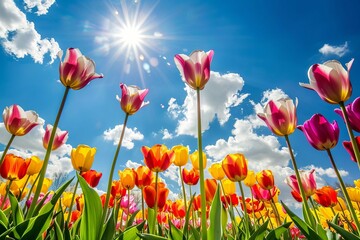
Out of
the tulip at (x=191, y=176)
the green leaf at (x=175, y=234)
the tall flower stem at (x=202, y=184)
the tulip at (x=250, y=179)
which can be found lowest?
the green leaf at (x=175, y=234)

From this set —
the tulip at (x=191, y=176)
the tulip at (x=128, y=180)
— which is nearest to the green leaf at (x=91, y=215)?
the tulip at (x=128, y=180)

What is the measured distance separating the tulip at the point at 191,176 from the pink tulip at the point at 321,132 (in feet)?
7.45

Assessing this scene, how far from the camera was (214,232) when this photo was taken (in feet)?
5.57

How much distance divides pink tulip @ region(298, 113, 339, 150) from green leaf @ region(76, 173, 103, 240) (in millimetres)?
1738

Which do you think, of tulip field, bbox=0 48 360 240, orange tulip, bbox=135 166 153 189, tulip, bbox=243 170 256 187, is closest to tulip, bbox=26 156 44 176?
tulip field, bbox=0 48 360 240

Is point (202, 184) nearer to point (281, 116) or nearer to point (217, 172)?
point (281, 116)

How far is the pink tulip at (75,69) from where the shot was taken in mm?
2137

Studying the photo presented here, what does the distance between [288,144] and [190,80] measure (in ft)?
2.98

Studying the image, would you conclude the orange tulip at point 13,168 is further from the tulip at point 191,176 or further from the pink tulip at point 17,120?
the tulip at point 191,176

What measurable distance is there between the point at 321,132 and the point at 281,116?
34 cm

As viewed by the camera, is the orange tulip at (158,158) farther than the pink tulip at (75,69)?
Yes

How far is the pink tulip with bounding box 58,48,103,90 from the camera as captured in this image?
2137 millimetres

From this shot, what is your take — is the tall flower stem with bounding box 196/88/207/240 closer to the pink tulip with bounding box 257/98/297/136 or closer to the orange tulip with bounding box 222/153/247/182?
the pink tulip with bounding box 257/98/297/136

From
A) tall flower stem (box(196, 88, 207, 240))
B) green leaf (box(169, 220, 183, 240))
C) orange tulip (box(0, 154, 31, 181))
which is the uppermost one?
orange tulip (box(0, 154, 31, 181))
